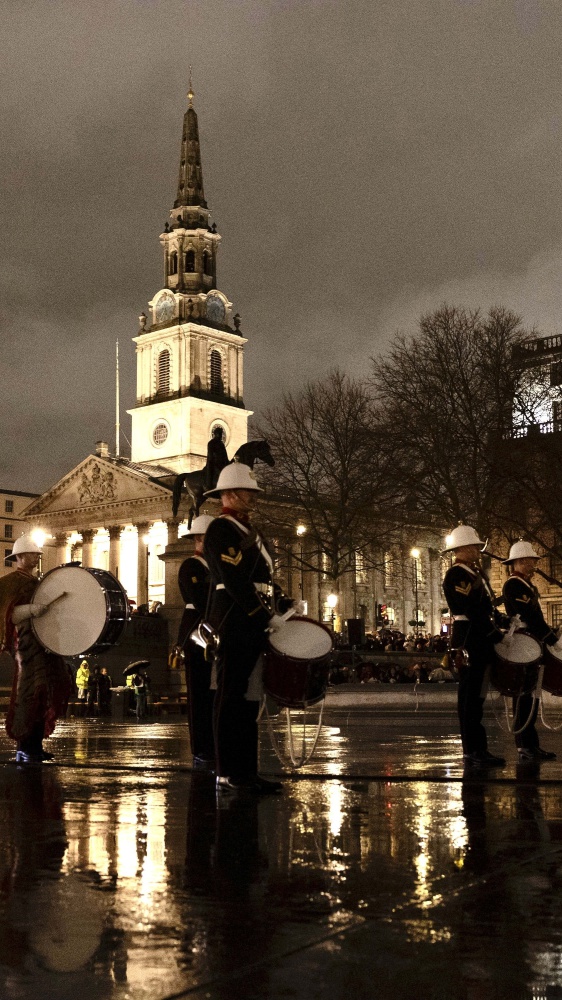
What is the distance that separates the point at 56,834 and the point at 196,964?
9.16 ft

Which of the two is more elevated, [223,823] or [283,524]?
[283,524]

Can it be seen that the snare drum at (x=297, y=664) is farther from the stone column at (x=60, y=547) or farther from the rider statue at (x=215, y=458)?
the stone column at (x=60, y=547)

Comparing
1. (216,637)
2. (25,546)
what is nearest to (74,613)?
(25,546)

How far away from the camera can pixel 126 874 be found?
497 cm

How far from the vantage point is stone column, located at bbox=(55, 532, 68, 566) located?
11512 centimetres

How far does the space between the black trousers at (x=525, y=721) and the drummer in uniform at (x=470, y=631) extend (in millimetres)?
357

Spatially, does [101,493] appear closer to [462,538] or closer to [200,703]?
[462,538]

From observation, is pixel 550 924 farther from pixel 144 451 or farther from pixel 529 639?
pixel 144 451

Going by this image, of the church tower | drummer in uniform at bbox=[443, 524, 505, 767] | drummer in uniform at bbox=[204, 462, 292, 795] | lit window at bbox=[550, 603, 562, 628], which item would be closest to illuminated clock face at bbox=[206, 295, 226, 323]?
the church tower

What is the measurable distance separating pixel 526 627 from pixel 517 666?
0.37 m

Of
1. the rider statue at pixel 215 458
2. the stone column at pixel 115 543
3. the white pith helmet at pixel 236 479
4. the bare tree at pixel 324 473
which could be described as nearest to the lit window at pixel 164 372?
the stone column at pixel 115 543

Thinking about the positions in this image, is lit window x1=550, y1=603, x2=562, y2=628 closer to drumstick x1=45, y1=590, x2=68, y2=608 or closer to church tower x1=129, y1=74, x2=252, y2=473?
church tower x1=129, y1=74, x2=252, y2=473

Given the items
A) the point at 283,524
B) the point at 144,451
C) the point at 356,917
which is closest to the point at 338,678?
the point at 283,524

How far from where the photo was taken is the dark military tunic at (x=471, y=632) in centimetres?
1048
